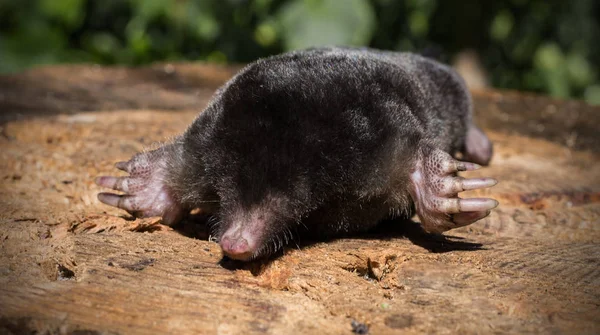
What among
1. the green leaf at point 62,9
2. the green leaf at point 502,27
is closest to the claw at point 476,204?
the green leaf at point 62,9

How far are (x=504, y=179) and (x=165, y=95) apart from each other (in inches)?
83.0

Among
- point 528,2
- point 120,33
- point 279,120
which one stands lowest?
point 279,120

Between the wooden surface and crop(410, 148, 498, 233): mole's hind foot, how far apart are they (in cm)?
9

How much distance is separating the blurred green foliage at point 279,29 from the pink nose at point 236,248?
9.49ft

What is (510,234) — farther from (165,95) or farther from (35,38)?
(35,38)

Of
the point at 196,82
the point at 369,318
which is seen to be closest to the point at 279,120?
the point at 369,318

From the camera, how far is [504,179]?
3.16 m

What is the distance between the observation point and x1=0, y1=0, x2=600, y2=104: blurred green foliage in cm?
520

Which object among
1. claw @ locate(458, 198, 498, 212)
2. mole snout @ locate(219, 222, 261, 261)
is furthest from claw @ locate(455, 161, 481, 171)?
mole snout @ locate(219, 222, 261, 261)

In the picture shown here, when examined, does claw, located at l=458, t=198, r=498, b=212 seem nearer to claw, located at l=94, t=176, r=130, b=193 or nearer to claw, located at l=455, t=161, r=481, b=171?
claw, located at l=455, t=161, r=481, b=171

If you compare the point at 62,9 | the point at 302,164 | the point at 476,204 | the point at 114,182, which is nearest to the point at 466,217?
the point at 476,204

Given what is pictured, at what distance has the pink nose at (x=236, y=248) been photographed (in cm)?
196

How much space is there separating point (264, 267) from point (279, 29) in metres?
3.78

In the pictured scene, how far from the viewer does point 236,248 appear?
1963mm
